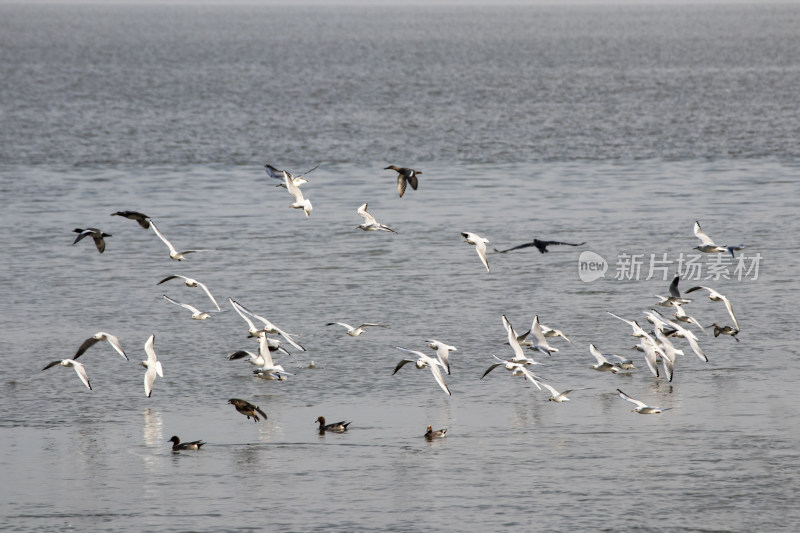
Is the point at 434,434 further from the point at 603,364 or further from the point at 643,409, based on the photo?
the point at 603,364

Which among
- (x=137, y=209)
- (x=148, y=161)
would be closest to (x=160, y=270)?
A: (x=137, y=209)

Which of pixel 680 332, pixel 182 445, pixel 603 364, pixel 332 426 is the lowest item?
pixel 182 445

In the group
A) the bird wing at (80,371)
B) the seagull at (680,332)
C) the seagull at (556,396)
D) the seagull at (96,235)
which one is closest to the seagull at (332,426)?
the seagull at (556,396)

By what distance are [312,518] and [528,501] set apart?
119 inches

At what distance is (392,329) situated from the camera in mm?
27453

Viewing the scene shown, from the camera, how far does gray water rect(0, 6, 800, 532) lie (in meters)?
18.5

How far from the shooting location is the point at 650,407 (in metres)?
21.8

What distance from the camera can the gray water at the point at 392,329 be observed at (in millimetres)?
18453

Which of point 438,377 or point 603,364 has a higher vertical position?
point 603,364

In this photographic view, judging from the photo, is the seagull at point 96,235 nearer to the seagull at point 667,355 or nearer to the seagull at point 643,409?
the seagull at point 643,409

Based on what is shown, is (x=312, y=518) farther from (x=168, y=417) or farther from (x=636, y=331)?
(x=636, y=331)

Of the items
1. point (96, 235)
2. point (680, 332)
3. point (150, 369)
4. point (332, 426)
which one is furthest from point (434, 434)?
point (96, 235)

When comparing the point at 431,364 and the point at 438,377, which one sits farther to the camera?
the point at 431,364

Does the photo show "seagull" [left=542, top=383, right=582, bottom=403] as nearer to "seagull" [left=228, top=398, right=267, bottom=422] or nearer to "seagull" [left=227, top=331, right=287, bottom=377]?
"seagull" [left=227, top=331, right=287, bottom=377]
